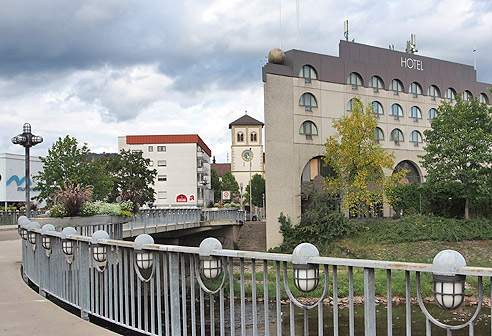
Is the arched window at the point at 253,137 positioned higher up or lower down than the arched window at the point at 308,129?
higher up

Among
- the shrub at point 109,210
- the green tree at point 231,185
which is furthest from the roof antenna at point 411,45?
the green tree at point 231,185

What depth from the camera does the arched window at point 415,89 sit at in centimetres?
4147

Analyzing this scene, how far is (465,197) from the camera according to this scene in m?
35.0

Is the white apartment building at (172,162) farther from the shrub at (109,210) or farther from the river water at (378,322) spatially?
the shrub at (109,210)

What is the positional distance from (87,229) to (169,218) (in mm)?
15095

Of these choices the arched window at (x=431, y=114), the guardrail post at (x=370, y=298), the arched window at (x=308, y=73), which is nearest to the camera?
the guardrail post at (x=370, y=298)

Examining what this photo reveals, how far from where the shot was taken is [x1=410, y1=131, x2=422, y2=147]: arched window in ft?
136

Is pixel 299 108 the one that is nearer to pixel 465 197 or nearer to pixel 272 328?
pixel 465 197

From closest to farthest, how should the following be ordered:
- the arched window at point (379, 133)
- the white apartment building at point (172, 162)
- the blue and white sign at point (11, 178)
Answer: the arched window at point (379, 133) → the blue and white sign at point (11, 178) → the white apartment building at point (172, 162)

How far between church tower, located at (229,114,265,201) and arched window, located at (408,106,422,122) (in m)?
65.8

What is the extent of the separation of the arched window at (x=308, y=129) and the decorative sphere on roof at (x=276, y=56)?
4.72 metres

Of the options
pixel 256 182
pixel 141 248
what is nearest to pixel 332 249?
pixel 141 248

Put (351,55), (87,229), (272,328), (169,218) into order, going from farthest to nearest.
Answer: (351,55)
(169,218)
(272,328)
(87,229)

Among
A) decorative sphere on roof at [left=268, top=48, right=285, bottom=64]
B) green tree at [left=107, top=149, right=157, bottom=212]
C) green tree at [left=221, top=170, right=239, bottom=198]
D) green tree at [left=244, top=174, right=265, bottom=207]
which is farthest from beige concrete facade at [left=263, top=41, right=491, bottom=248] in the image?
green tree at [left=221, top=170, right=239, bottom=198]
